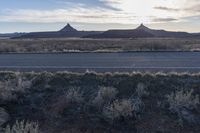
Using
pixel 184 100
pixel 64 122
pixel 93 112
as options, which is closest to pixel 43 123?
pixel 64 122

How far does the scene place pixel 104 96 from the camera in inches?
523

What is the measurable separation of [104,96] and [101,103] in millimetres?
299

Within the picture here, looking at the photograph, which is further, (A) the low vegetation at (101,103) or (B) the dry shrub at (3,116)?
(B) the dry shrub at (3,116)

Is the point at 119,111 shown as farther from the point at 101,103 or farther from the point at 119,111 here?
the point at 101,103

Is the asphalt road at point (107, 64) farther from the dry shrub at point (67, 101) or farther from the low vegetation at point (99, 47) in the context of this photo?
the low vegetation at point (99, 47)

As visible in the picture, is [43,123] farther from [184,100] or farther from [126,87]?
[184,100]

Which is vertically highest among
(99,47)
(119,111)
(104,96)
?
(104,96)

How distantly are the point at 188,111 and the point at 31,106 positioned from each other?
17.1ft

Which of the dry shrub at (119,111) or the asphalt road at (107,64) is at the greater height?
the asphalt road at (107,64)

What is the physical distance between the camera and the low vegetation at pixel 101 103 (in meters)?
12.2

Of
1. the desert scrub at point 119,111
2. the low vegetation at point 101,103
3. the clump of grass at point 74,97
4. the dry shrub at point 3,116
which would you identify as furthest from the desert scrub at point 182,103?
the dry shrub at point 3,116

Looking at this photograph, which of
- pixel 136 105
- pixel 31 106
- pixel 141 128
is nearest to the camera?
pixel 141 128

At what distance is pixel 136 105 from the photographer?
12.9 m

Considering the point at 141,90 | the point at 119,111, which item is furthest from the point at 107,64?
the point at 119,111
